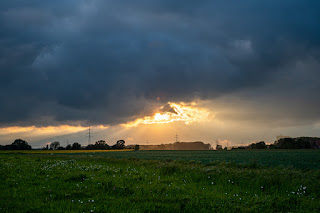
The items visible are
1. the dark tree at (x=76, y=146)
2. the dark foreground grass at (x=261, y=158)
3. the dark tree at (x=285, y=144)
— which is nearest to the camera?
the dark foreground grass at (x=261, y=158)

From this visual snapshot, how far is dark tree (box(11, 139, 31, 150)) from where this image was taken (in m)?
117

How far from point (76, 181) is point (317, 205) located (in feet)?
40.3

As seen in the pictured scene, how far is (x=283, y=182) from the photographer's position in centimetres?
1250

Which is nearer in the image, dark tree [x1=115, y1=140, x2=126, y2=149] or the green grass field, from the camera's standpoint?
the green grass field

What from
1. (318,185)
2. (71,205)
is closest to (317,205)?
(318,185)

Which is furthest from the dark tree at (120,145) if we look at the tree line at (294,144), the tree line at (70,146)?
the tree line at (294,144)

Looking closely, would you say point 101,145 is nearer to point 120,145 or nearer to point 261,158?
point 120,145

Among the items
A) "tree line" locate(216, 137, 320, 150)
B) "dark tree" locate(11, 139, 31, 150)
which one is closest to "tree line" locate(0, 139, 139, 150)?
"dark tree" locate(11, 139, 31, 150)

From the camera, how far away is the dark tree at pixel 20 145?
383 ft

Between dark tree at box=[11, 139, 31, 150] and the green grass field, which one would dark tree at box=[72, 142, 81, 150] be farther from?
the green grass field

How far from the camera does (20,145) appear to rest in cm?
11756

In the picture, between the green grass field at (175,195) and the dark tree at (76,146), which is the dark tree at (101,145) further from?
the green grass field at (175,195)

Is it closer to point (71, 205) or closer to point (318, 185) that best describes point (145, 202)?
point (71, 205)

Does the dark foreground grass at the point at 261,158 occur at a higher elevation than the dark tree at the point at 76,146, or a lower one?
higher
